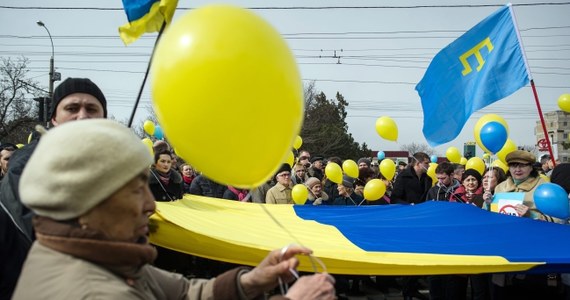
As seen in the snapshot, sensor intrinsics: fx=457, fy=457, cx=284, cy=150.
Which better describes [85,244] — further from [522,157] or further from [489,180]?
[489,180]

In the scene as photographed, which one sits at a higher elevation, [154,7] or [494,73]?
[154,7]

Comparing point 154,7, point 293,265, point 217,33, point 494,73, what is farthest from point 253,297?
point 494,73

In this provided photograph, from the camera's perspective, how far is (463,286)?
192 inches

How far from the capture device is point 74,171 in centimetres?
112

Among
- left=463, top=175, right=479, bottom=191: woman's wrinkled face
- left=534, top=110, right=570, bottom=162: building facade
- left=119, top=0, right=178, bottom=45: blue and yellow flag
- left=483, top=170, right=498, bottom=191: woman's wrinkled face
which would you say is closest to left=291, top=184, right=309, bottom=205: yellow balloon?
left=463, top=175, right=479, bottom=191: woman's wrinkled face

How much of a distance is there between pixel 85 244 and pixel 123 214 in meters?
0.12

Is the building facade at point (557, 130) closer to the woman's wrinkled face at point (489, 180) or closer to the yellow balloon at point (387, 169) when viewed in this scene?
the yellow balloon at point (387, 169)

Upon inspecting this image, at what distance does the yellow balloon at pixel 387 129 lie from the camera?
21.2 ft

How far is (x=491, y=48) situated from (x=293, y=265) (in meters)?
4.55

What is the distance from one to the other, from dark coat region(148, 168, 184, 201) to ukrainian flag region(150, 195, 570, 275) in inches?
8.1

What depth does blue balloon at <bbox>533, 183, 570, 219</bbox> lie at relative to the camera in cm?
374

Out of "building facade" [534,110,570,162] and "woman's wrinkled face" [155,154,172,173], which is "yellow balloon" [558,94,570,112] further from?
"building facade" [534,110,570,162]

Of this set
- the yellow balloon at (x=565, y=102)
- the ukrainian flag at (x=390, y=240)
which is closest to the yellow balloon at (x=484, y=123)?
the ukrainian flag at (x=390, y=240)

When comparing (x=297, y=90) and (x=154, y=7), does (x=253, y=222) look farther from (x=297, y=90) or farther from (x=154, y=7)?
(x=297, y=90)
